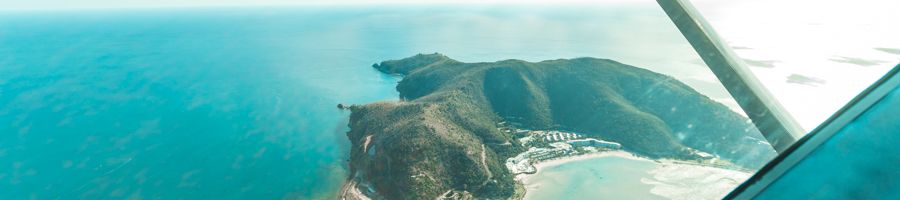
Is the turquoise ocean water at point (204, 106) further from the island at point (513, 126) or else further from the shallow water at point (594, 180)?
the shallow water at point (594, 180)

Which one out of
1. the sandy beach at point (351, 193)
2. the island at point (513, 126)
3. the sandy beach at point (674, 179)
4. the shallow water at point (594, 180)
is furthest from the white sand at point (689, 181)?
the sandy beach at point (351, 193)

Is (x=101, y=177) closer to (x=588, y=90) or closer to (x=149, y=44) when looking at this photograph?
(x=588, y=90)

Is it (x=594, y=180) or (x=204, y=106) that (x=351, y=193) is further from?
(x=204, y=106)

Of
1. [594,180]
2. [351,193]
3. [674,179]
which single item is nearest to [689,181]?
[674,179]

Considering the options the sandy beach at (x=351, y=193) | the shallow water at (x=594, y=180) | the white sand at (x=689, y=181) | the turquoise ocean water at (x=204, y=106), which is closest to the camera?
the sandy beach at (x=351, y=193)

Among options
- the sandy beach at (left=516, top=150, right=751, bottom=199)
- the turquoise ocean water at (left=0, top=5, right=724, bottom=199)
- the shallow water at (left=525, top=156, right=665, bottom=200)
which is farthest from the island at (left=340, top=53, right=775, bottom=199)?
the turquoise ocean water at (left=0, top=5, right=724, bottom=199)

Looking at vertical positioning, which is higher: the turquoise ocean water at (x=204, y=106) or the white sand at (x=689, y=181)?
the turquoise ocean water at (x=204, y=106)
